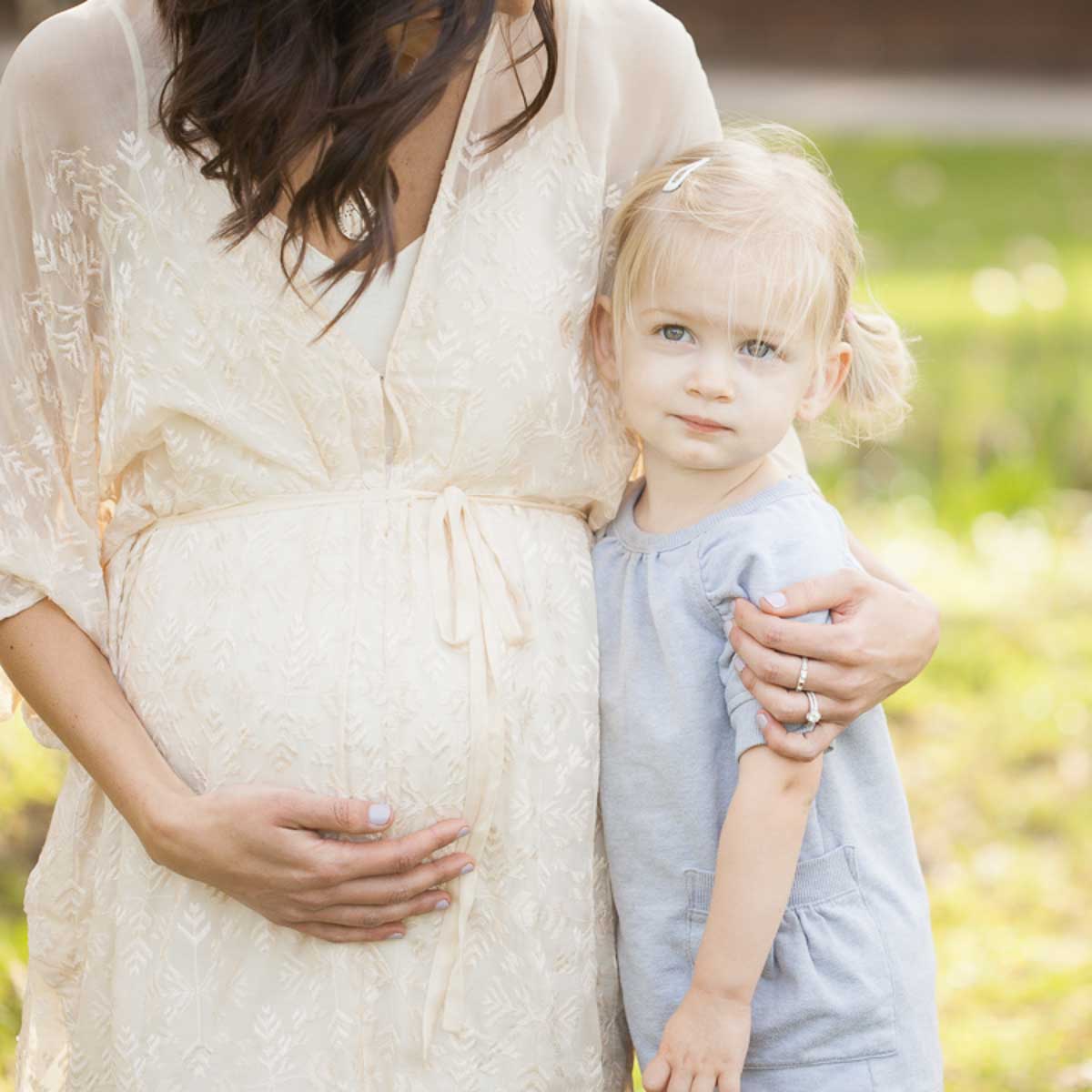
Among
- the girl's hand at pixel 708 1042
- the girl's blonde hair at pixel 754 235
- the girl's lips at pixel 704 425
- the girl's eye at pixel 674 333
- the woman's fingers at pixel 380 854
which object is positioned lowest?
the girl's hand at pixel 708 1042

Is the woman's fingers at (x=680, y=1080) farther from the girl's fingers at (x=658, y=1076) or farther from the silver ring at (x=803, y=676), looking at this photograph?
the silver ring at (x=803, y=676)

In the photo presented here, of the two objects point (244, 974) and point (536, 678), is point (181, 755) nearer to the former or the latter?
point (244, 974)

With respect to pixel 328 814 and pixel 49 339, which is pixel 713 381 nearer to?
pixel 328 814

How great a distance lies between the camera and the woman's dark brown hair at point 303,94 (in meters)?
1.68

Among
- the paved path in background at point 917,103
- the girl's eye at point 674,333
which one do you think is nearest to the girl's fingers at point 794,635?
the girl's eye at point 674,333

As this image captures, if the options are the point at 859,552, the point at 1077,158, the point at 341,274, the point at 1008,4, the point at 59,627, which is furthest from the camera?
the point at 1008,4

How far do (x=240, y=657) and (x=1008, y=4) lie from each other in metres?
14.2

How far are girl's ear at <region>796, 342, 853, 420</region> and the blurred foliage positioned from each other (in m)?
1.66

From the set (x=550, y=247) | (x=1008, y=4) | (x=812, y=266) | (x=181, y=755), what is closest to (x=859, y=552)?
(x=812, y=266)

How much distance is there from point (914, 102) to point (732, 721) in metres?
12.5

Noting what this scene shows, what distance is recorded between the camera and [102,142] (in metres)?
1.73

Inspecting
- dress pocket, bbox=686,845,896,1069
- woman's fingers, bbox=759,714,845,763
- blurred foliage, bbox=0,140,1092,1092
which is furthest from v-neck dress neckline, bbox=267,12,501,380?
blurred foliage, bbox=0,140,1092,1092

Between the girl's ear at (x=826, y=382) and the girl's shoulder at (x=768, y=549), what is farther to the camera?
the girl's ear at (x=826, y=382)

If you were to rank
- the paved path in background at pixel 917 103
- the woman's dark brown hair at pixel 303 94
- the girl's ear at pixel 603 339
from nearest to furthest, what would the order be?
the woman's dark brown hair at pixel 303 94 < the girl's ear at pixel 603 339 < the paved path in background at pixel 917 103
